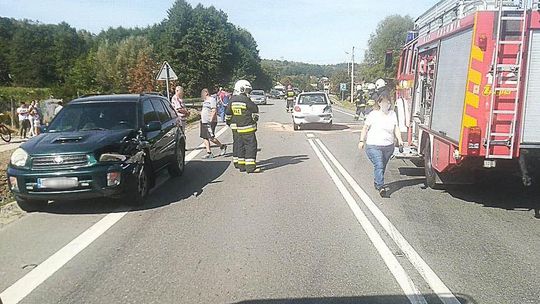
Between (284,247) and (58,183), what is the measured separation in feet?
10.8

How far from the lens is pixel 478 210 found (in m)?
7.58

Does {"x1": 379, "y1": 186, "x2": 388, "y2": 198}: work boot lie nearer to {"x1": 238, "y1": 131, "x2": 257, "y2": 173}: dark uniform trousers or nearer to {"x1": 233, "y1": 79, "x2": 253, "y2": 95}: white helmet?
{"x1": 238, "y1": 131, "x2": 257, "y2": 173}: dark uniform trousers

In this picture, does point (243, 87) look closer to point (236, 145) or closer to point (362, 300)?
point (236, 145)

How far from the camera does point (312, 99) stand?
73.7ft

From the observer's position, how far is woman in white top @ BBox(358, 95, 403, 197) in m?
8.79

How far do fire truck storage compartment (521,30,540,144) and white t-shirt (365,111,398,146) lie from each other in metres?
2.25

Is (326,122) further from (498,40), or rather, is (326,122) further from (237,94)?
(498,40)

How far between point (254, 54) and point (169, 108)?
341ft

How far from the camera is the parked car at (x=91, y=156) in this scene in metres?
7.14

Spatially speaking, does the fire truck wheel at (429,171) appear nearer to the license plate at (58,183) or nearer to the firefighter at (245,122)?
the firefighter at (245,122)

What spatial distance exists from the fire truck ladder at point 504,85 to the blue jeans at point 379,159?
2044 millimetres

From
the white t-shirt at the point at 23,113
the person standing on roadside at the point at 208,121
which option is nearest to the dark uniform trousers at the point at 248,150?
the person standing on roadside at the point at 208,121

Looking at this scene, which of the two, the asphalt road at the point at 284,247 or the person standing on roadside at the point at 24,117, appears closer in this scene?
the asphalt road at the point at 284,247

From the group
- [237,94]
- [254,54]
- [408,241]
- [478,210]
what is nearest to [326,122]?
[237,94]
